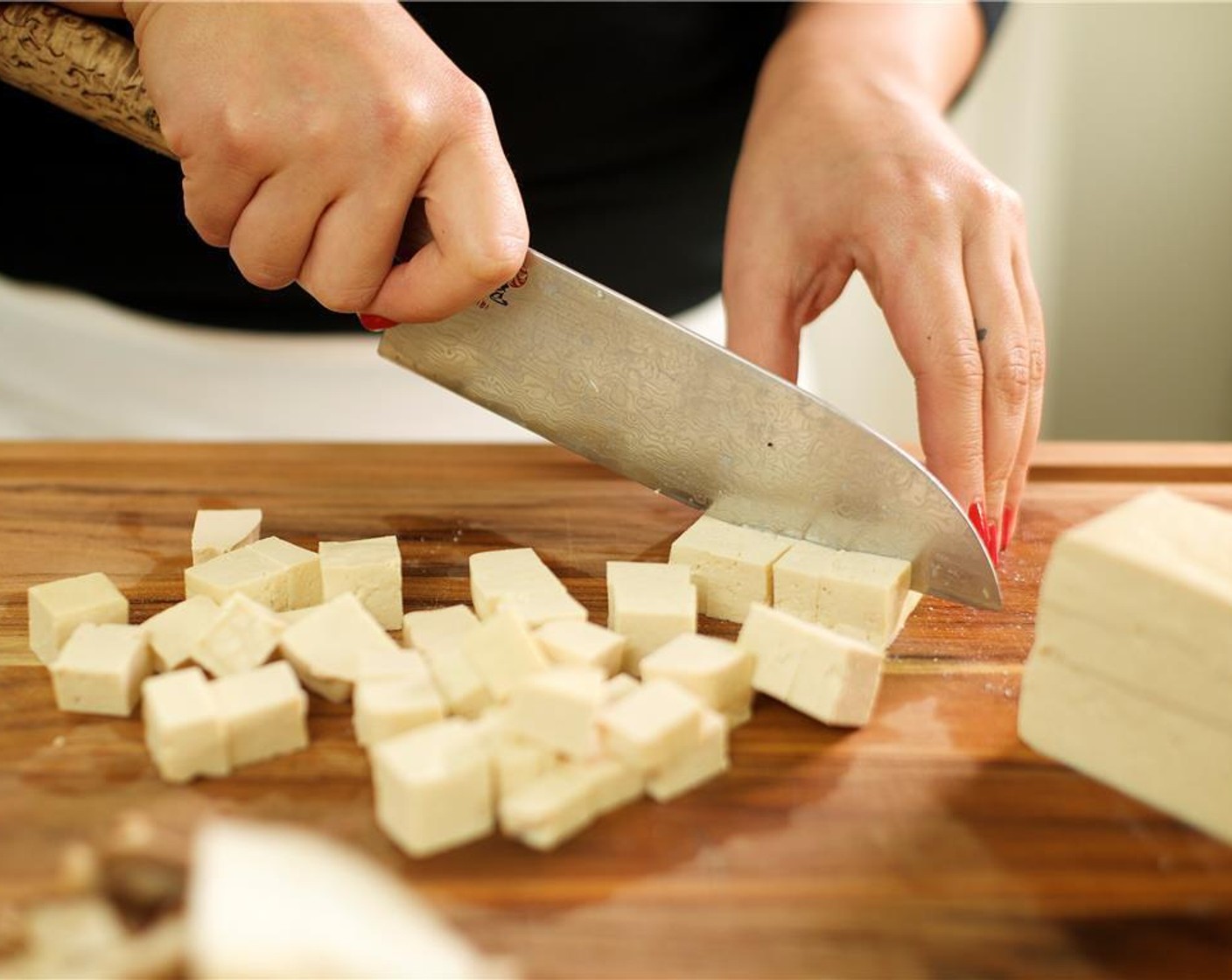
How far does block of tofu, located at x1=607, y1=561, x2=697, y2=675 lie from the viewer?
5.36 feet

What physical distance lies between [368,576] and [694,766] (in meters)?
0.59

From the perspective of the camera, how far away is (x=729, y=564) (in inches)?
69.2

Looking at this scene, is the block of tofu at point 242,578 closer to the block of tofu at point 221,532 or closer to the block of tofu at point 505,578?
the block of tofu at point 221,532

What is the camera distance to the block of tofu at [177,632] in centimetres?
161

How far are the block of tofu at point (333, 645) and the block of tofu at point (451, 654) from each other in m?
0.04

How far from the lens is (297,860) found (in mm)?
1177

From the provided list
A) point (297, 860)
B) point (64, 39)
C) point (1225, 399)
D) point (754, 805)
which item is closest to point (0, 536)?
point (64, 39)

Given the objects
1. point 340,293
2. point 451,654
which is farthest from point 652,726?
point 340,293

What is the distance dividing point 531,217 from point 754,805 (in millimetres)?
1498

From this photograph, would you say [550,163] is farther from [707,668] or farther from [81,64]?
[707,668]

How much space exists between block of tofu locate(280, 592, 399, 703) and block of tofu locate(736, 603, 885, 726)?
48 cm

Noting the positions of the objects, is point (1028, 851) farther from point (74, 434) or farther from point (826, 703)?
point (74, 434)

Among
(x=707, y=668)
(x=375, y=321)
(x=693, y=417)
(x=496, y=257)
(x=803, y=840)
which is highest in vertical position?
(x=496, y=257)

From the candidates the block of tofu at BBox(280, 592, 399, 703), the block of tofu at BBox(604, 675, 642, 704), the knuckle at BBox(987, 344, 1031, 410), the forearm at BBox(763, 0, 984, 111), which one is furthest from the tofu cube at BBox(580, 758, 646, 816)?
the forearm at BBox(763, 0, 984, 111)
